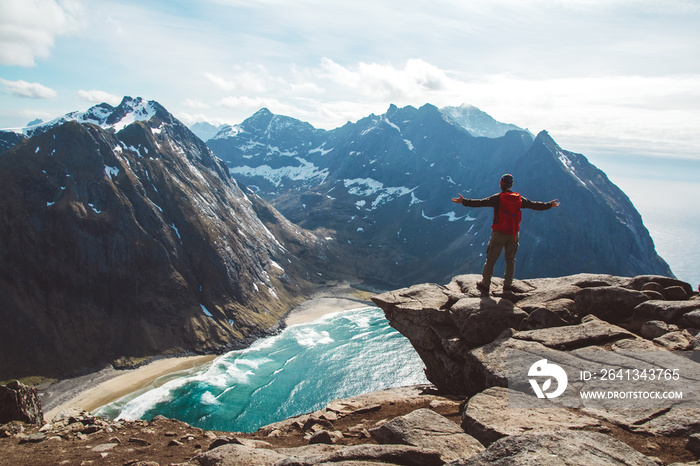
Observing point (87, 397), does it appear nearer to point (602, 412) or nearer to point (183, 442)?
point (183, 442)

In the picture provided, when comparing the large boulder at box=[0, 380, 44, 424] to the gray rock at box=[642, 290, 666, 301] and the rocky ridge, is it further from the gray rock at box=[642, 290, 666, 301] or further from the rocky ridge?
the gray rock at box=[642, 290, 666, 301]

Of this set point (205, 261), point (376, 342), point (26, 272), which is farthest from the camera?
point (205, 261)

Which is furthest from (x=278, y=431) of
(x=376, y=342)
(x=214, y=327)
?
(x=214, y=327)

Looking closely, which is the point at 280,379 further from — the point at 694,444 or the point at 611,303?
the point at 694,444

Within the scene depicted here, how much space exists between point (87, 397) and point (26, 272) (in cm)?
6523

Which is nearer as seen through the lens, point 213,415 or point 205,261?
point 213,415

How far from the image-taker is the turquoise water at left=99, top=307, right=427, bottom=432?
10819cm

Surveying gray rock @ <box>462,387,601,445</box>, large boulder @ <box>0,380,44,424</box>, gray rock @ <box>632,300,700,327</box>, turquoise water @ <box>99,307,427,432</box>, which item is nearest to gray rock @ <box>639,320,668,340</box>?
gray rock @ <box>632,300,700,327</box>

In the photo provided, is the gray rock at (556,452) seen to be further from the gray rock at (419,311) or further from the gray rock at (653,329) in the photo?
the gray rock at (419,311)

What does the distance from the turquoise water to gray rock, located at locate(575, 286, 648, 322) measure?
100968 mm

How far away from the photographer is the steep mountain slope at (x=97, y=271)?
13625 centimetres

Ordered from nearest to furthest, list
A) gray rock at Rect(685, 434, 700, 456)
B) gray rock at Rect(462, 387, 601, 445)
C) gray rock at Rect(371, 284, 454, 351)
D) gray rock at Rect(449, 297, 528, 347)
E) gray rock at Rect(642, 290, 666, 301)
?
gray rock at Rect(685, 434, 700, 456) → gray rock at Rect(462, 387, 601, 445) → gray rock at Rect(449, 297, 528, 347) → gray rock at Rect(642, 290, 666, 301) → gray rock at Rect(371, 284, 454, 351)

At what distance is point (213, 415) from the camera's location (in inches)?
4267

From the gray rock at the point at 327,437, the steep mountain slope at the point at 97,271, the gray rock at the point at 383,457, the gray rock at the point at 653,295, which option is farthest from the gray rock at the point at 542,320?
the steep mountain slope at the point at 97,271
